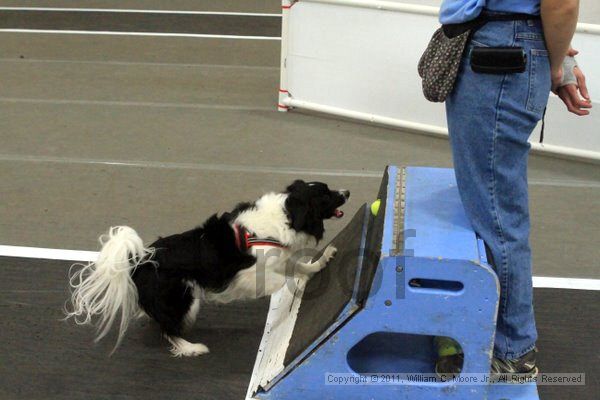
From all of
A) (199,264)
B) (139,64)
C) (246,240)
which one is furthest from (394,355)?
(139,64)

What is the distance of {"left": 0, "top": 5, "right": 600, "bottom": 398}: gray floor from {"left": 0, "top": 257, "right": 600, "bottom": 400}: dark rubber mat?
Answer: 16 millimetres

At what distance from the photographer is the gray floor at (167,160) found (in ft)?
11.6

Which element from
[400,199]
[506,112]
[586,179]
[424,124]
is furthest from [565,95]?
[424,124]

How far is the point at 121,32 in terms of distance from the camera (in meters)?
7.88

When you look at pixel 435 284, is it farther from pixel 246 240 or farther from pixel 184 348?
pixel 184 348

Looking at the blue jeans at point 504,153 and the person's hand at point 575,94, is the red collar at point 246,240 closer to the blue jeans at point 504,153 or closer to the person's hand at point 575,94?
the blue jeans at point 504,153

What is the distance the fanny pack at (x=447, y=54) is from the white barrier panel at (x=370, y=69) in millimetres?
2605

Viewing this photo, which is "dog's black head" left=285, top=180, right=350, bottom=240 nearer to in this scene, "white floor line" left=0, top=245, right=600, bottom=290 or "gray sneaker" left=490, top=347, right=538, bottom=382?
"gray sneaker" left=490, top=347, right=538, bottom=382

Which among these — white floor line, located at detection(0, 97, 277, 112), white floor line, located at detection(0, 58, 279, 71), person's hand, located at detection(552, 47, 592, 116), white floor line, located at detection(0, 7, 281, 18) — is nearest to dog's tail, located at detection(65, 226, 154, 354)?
person's hand, located at detection(552, 47, 592, 116)

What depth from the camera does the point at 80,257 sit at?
3445mm

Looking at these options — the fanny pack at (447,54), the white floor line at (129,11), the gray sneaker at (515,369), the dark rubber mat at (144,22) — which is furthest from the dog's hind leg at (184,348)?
the white floor line at (129,11)

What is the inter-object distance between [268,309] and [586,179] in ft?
8.31

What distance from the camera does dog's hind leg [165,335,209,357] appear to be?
275cm

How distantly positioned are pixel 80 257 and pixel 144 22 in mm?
5650
